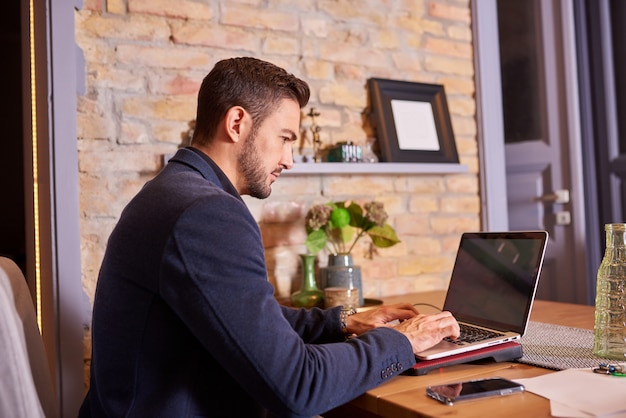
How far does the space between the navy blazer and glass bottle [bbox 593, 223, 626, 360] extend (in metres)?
0.41

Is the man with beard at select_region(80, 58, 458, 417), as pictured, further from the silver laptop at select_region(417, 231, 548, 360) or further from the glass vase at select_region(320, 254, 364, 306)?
the glass vase at select_region(320, 254, 364, 306)

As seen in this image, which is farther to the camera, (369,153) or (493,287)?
(369,153)

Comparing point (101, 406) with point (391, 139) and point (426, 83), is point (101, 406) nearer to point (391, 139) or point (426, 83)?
point (391, 139)

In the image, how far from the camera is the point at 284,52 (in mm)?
2303

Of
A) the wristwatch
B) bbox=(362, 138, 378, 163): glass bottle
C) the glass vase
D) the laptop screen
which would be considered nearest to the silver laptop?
the laptop screen

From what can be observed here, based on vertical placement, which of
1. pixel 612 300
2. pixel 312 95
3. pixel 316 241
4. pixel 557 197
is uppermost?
pixel 312 95

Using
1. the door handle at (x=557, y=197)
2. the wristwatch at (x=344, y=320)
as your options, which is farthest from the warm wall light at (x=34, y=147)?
the door handle at (x=557, y=197)

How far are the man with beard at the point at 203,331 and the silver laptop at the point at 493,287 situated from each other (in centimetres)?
10

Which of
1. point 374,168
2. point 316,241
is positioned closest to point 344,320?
point 316,241

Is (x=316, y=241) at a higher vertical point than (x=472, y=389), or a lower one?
higher

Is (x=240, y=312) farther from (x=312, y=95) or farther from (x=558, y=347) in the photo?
(x=312, y=95)

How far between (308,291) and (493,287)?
755 millimetres

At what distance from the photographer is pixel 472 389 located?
42.5 inches

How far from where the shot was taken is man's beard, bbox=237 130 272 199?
4.56 ft
